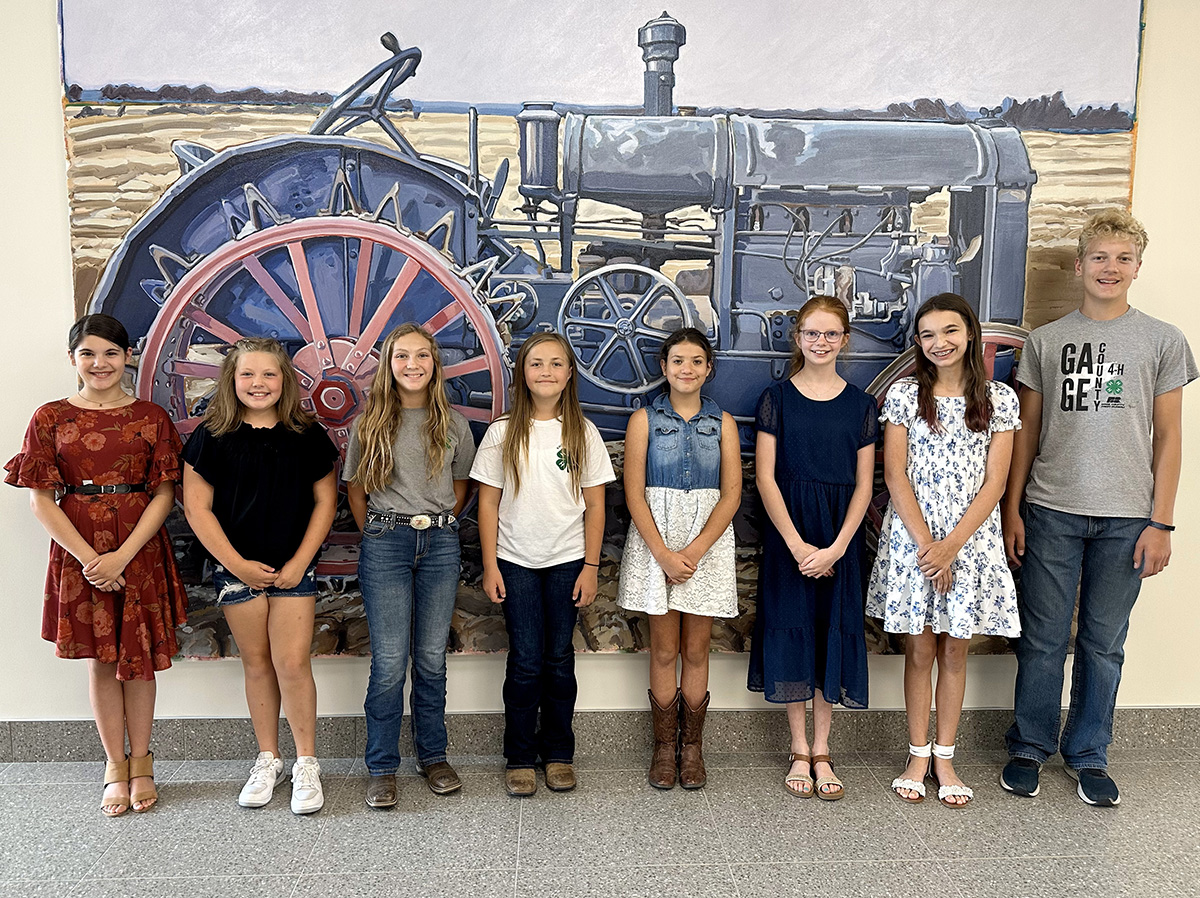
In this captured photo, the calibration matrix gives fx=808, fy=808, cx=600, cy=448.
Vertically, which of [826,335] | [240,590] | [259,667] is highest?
[826,335]

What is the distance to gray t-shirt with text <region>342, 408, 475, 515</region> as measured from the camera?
228cm

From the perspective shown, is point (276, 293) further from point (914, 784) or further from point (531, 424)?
point (914, 784)

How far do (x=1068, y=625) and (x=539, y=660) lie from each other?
5.22 ft

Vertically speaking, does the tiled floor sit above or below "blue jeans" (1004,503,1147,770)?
below

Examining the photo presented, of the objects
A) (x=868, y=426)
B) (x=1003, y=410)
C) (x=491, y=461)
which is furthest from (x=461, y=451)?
(x=1003, y=410)

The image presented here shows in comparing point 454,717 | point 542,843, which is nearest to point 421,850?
point 542,843

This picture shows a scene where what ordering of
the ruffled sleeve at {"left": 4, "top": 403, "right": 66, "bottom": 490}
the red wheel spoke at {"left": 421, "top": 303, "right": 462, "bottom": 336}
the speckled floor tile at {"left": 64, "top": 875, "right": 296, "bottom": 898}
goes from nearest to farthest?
the speckled floor tile at {"left": 64, "top": 875, "right": 296, "bottom": 898}
the ruffled sleeve at {"left": 4, "top": 403, "right": 66, "bottom": 490}
the red wheel spoke at {"left": 421, "top": 303, "right": 462, "bottom": 336}

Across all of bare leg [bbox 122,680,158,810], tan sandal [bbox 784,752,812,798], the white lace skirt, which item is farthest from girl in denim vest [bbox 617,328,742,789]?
bare leg [bbox 122,680,158,810]

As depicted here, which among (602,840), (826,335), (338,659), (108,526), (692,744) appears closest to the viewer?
(602,840)

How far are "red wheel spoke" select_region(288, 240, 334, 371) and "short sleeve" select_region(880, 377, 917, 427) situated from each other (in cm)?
168

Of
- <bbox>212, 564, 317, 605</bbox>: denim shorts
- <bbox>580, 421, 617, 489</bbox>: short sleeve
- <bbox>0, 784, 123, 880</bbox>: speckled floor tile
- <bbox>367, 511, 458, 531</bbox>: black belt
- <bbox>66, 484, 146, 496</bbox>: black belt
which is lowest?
<bbox>0, 784, 123, 880</bbox>: speckled floor tile

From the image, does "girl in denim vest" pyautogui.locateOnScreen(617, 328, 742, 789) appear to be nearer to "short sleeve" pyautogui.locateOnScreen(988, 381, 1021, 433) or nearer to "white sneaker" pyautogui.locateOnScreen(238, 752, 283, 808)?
"short sleeve" pyautogui.locateOnScreen(988, 381, 1021, 433)

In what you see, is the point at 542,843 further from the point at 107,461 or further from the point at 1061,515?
the point at 1061,515

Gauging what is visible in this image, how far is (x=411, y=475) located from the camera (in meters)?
2.28
